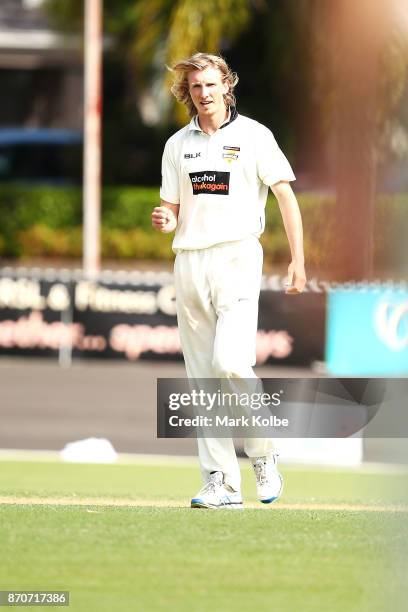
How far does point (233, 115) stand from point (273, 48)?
77.3ft

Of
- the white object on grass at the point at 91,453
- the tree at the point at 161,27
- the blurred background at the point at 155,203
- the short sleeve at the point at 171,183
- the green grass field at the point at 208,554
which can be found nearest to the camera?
the green grass field at the point at 208,554

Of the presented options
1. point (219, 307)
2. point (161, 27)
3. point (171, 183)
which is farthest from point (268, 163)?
point (161, 27)

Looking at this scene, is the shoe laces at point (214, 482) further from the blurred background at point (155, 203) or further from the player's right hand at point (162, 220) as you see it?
the player's right hand at point (162, 220)

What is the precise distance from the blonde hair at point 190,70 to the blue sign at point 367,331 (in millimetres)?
8604

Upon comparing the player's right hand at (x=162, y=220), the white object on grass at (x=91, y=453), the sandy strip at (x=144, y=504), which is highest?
the player's right hand at (x=162, y=220)

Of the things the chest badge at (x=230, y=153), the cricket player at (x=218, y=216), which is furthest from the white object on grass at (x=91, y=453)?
the chest badge at (x=230, y=153)

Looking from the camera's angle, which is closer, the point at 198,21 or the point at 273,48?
the point at 198,21

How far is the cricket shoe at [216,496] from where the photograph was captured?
272 inches

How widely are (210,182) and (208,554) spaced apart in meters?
1.70

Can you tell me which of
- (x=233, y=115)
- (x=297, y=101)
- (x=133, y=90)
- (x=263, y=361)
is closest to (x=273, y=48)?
(x=297, y=101)

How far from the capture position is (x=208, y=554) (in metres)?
5.74

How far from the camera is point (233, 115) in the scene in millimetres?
6832

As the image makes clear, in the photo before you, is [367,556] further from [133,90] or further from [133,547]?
[133,90]

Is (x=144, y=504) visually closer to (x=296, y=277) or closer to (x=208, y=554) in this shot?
(x=296, y=277)
